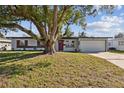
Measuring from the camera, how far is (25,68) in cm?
1244

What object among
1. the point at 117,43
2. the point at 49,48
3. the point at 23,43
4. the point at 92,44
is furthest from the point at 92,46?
the point at 49,48

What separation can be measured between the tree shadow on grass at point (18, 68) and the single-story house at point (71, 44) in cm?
2169

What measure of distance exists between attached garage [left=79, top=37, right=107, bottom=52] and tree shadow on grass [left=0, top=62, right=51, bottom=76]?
74.1 ft

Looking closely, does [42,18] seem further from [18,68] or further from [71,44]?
[71,44]

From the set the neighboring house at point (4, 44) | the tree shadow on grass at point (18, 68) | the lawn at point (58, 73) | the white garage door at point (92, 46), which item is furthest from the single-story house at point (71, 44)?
the tree shadow on grass at point (18, 68)

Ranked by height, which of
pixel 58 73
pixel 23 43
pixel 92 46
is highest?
pixel 23 43

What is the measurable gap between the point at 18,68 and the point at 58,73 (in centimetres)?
204

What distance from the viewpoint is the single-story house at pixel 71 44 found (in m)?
35.6

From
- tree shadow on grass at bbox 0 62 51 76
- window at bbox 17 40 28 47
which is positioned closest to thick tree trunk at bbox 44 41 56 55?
tree shadow on grass at bbox 0 62 51 76

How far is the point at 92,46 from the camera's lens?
1409 inches

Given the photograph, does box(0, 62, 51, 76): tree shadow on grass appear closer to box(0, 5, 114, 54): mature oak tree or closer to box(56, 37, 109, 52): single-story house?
box(0, 5, 114, 54): mature oak tree

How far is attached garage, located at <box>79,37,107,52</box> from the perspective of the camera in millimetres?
35500

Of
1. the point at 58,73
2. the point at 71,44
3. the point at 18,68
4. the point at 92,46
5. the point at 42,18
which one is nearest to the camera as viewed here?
the point at 58,73

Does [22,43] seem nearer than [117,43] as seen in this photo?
Yes
